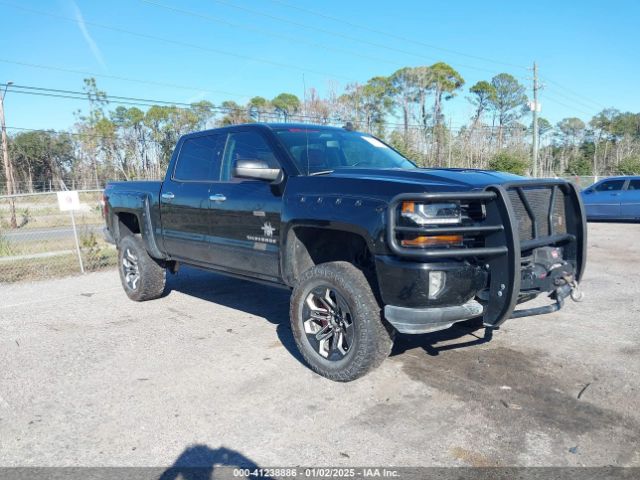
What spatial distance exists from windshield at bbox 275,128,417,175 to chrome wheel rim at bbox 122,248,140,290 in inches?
118

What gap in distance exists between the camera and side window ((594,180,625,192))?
52.6 feet

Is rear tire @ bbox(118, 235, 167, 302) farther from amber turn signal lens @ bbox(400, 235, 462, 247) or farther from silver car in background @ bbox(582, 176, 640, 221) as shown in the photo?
silver car in background @ bbox(582, 176, 640, 221)

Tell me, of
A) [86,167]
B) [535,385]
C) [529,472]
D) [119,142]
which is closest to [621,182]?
[535,385]

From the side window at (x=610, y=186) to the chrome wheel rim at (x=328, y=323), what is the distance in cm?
1534

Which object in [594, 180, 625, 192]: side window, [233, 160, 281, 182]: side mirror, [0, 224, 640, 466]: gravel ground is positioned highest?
[233, 160, 281, 182]: side mirror

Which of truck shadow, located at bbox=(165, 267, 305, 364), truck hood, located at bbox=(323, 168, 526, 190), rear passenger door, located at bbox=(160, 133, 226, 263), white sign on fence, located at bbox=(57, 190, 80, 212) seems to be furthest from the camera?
white sign on fence, located at bbox=(57, 190, 80, 212)

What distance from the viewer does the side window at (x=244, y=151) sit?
15.2ft

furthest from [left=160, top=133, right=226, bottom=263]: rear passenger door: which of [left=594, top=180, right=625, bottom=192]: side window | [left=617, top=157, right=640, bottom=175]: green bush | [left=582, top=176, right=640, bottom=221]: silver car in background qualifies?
[left=617, top=157, right=640, bottom=175]: green bush

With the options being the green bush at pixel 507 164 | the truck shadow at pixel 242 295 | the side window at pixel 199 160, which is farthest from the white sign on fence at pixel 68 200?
the green bush at pixel 507 164

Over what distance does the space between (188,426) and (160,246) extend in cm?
322

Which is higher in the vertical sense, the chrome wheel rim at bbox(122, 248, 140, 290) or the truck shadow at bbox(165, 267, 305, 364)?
the chrome wheel rim at bbox(122, 248, 140, 290)

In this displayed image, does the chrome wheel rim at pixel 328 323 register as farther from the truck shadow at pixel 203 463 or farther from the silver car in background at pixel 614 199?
the silver car in background at pixel 614 199

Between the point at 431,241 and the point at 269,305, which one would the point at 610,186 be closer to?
the point at 269,305

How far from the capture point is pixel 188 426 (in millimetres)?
3277
